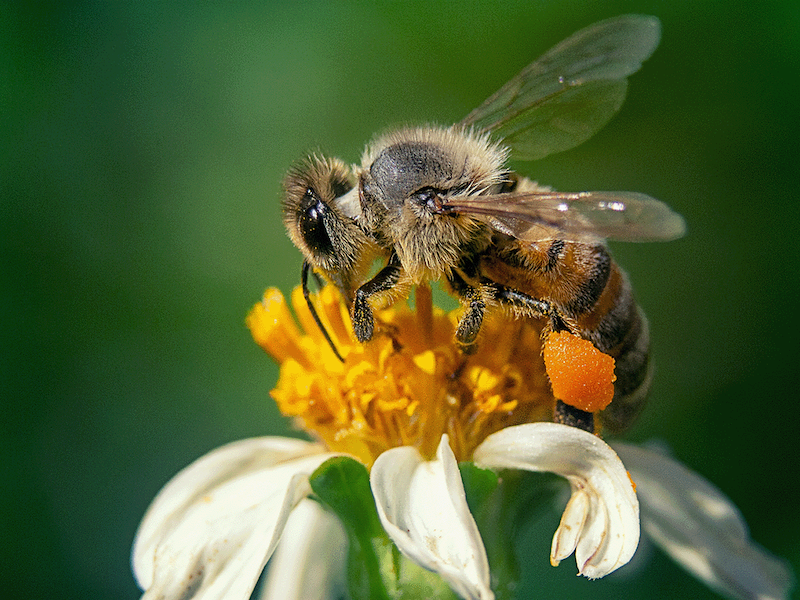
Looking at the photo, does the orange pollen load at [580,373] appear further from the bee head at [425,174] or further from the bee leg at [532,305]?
the bee head at [425,174]

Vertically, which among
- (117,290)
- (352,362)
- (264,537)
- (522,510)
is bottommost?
(522,510)

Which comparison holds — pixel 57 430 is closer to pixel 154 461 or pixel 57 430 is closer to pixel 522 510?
pixel 154 461

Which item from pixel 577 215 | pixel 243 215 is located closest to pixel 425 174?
pixel 577 215

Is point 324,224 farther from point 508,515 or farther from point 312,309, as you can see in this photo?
point 508,515

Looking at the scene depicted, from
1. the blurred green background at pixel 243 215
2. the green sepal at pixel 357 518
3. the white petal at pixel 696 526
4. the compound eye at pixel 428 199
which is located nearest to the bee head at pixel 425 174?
the compound eye at pixel 428 199

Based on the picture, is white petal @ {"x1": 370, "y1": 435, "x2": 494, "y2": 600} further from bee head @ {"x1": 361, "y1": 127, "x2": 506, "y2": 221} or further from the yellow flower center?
bee head @ {"x1": 361, "y1": 127, "x2": 506, "y2": 221}

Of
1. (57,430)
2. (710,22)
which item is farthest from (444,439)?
(710,22)
